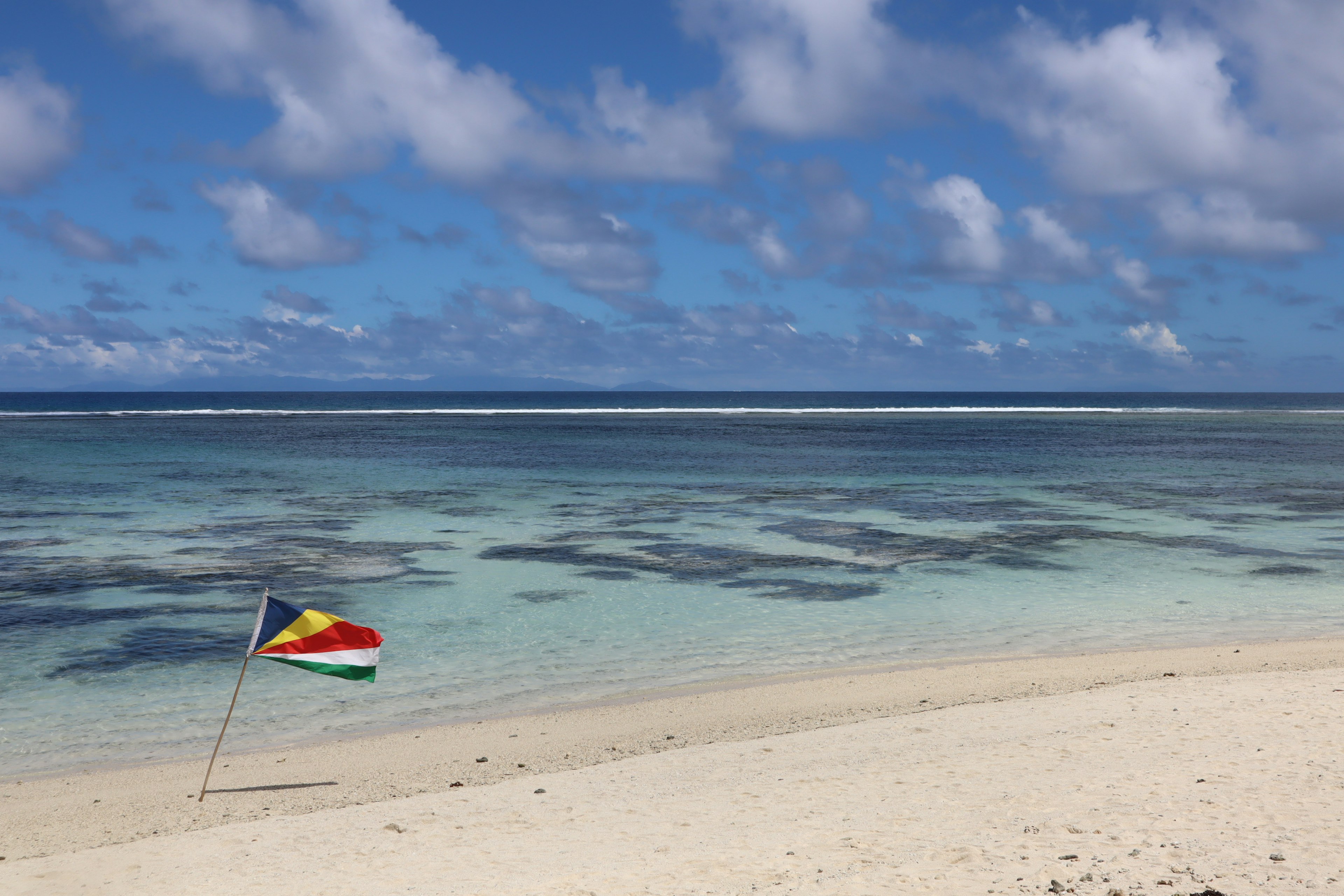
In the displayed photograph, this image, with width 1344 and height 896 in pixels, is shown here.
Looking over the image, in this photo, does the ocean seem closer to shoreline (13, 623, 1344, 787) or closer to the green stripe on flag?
shoreline (13, 623, 1344, 787)

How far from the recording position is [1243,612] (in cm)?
1652

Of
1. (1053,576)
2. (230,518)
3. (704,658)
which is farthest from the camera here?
(230,518)

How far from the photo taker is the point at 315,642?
838 centimetres

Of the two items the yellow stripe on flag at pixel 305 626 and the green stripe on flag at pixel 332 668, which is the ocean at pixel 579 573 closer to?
the green stripe on flag at pixel 332 668

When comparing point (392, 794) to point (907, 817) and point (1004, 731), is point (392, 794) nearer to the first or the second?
point (907, 817)

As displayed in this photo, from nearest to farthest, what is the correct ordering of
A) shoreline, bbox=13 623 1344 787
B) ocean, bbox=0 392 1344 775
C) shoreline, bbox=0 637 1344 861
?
1. shoreline, bbox=0 637 1344 861
2. shoreline, bbox=13 623 1344 787
3. ocean, bbox=0 392 1344 775

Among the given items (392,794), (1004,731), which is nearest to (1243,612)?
(1004,731)

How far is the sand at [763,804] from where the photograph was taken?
6297 mm

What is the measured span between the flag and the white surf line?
347 ft

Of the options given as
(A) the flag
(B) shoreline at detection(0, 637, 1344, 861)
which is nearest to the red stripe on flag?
(A) the flag

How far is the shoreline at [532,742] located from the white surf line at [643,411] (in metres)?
104

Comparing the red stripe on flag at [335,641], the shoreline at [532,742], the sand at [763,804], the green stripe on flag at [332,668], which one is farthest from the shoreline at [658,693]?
the red stripe on flag at [335,641]

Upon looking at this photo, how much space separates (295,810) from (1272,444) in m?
70.2

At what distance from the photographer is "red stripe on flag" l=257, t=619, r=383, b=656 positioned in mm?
8320
